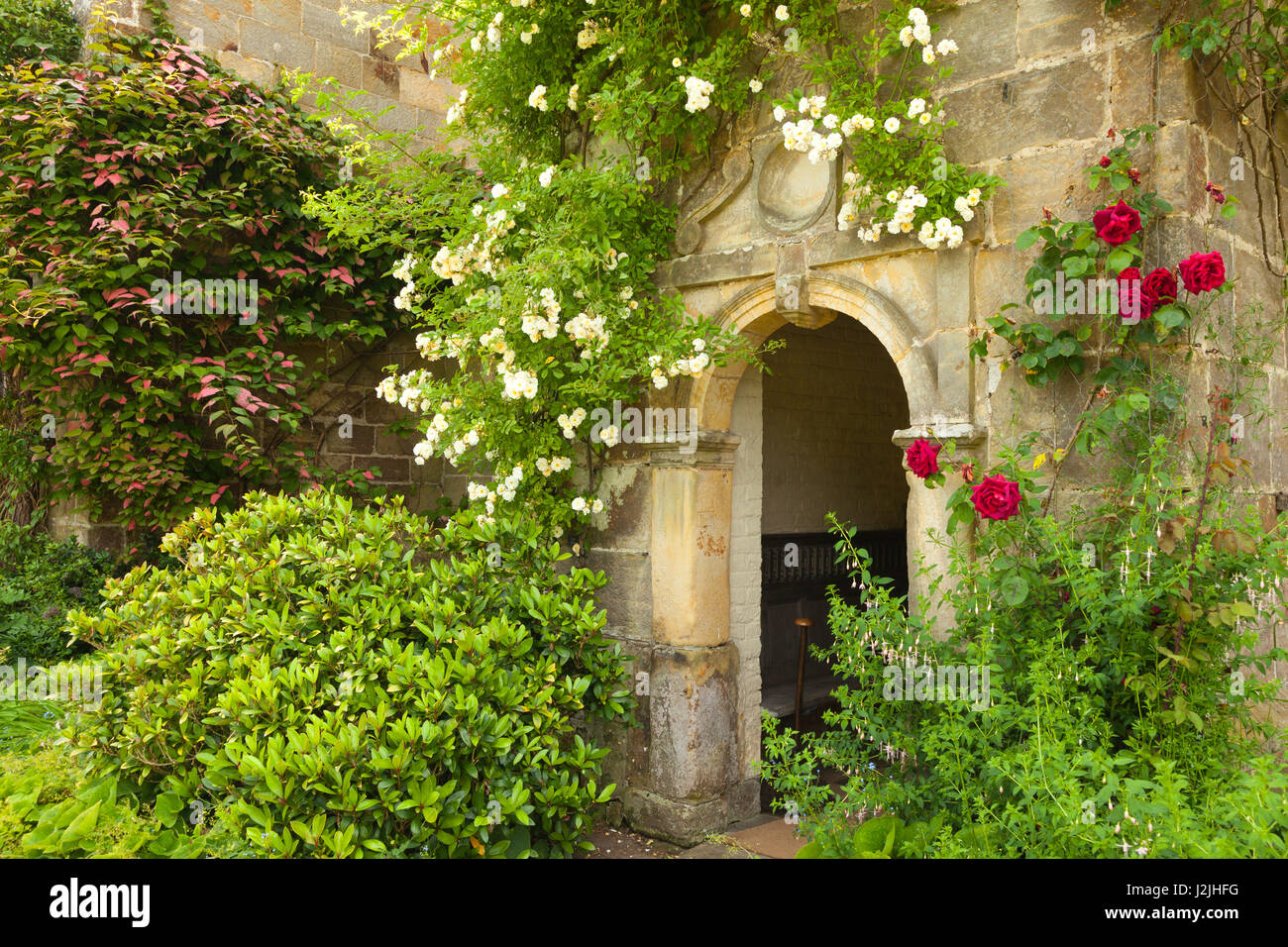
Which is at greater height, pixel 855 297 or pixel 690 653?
pixel 855 297

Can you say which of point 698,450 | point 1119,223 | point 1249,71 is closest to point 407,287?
point 698,450

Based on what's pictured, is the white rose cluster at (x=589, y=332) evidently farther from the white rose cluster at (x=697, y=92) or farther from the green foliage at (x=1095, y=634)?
the green foliage at (x=1095, y=634)

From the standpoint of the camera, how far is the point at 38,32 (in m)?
5.40

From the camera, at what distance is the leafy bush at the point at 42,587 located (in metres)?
4.96

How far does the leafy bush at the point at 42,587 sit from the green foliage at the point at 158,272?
0.33 meters

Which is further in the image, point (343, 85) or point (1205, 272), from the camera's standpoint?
point (343, 85)

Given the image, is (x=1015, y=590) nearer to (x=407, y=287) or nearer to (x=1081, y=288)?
(x=1081, y=288)

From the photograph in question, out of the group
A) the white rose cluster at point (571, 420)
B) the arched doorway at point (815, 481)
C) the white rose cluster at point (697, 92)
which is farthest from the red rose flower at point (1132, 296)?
the arched doorway at point (815, 481)

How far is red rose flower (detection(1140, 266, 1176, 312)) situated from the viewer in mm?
2881

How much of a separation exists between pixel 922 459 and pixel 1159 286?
2.98 feet

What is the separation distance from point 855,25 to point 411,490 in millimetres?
4301

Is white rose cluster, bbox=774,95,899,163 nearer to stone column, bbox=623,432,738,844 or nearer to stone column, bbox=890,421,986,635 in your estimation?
stone column, bbox=890,421,986,635

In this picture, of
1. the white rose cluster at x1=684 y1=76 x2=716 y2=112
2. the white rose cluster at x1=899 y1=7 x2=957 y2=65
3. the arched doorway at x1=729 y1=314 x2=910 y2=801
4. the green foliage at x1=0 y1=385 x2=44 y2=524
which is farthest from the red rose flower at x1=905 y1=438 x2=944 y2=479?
the green foliage at x1=0 y1=385 x2=44 y2=524
